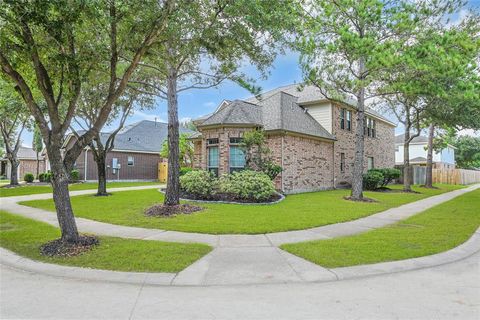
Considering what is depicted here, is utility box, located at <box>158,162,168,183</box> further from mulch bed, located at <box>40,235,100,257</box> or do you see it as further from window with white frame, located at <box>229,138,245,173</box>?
mulch bed, located at <box>40,235,100,257</box>

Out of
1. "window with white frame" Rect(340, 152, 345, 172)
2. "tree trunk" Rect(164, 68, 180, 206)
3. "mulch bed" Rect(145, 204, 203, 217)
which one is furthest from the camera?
"window with white frame" Rect(340, 152, 345, 172)

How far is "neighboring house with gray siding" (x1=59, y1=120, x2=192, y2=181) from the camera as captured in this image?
27094mm

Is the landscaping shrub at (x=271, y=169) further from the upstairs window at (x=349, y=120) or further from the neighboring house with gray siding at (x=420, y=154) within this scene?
the neighboring house with gray siding at (x=420, y=154)

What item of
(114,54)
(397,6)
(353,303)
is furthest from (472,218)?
(114,54)

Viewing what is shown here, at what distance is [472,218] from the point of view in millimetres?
9828

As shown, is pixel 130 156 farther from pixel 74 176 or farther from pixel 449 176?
pixel 449 176

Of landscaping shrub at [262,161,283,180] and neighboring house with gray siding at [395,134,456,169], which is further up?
neighboring house with gray siding at [395,134,456,169]

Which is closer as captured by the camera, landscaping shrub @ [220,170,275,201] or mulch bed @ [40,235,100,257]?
mulch bed @ [40,235,100,257]

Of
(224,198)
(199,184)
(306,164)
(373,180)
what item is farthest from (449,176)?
(199,184)

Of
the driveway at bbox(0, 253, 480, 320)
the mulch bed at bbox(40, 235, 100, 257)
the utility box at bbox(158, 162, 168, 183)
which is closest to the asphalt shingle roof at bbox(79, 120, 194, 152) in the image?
the utility box at bbox(158, 162, 168, 183)

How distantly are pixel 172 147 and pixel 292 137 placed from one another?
24.7ft

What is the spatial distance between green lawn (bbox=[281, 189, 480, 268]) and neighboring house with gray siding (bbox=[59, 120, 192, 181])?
2458 centimetres

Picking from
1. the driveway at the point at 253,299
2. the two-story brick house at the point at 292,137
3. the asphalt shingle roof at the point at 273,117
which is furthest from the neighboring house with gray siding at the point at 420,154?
the driveway at the point at 253,299

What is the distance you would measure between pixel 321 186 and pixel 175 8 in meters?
14.9
